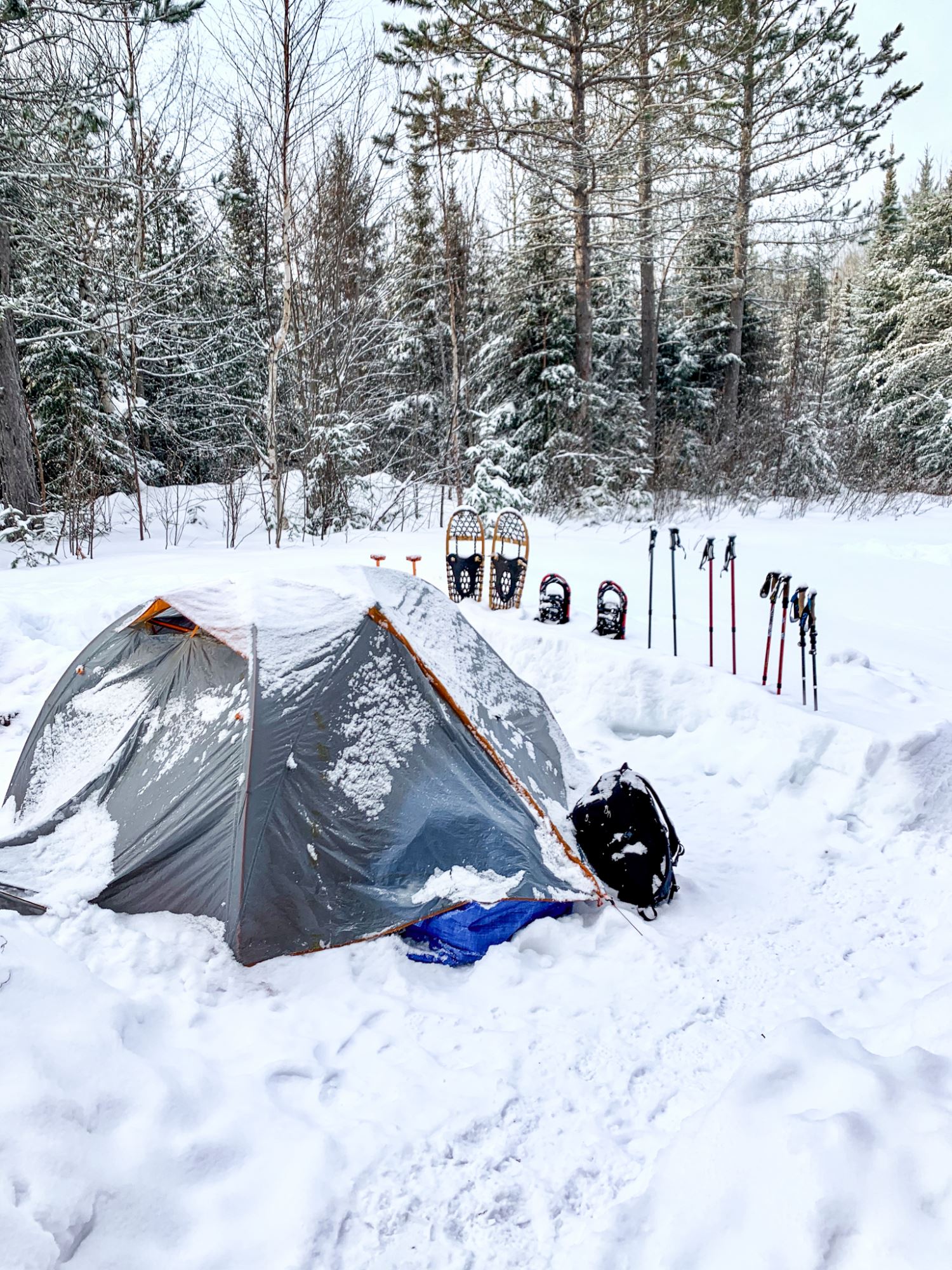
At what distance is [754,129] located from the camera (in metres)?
13.5

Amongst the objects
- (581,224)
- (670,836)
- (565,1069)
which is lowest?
(565,1069)

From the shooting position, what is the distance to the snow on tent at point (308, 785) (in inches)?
106

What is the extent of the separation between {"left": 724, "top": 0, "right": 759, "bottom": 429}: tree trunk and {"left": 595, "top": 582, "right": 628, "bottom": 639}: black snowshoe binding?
37.1ft

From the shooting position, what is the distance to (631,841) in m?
3.07

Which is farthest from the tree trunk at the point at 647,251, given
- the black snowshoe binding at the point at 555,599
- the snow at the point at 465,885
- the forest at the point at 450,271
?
the snow at the point at 465,885

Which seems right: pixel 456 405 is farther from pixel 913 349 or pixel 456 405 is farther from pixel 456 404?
pixel 913 349

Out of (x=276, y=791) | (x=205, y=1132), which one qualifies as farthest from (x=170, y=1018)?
(x=276, y=791)

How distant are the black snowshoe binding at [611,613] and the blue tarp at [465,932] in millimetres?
3246

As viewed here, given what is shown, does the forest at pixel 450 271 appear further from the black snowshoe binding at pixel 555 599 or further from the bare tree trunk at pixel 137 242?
the black snowshoe binding at pixel 555 599

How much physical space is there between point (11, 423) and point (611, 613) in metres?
8.00

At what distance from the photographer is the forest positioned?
31.1 feet

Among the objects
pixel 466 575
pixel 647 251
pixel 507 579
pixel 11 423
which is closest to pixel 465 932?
pixel 507 579

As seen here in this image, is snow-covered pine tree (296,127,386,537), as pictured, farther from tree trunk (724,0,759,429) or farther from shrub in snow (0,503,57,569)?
tree trunk (724,0,759,429)

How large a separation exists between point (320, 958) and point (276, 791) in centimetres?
65
